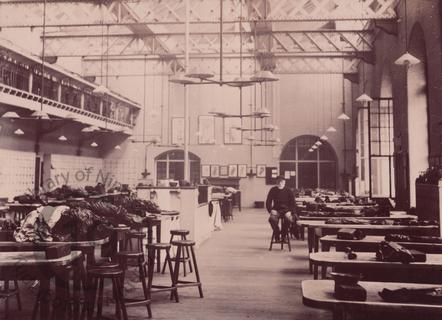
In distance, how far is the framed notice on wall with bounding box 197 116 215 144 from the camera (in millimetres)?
21797

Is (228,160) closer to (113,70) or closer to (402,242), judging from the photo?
(113,70)

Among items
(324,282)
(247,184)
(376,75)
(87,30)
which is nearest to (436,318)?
(324,282)

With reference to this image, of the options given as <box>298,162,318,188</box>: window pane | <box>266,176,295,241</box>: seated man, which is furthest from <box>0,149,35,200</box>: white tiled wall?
<box>298,162,318,188</box>: window pane

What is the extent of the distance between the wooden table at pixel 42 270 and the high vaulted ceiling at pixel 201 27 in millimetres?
4594

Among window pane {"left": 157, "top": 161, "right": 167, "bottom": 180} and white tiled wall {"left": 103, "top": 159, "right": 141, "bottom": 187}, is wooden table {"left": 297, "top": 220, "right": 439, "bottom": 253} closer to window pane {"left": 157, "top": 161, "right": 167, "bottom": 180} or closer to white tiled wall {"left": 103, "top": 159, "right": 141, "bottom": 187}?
window pane {"left": 157, "top": 161, "right": 167, "bottom": 180}

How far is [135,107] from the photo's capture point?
22266 millimetres

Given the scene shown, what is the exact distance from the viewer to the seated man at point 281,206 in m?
9.06

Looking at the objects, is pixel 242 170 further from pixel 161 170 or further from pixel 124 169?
pixel 124 169

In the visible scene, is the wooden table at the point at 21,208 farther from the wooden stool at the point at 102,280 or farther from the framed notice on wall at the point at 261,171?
the framed notice on wall at the point at 261,171

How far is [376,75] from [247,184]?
8292mm

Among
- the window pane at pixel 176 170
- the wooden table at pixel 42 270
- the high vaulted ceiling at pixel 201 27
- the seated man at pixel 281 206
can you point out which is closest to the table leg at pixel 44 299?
the wooden table at pixel 42 270

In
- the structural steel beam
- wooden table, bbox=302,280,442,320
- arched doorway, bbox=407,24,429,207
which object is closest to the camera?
wooden table, bbox=302,280,442,320

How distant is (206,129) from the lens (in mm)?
21844

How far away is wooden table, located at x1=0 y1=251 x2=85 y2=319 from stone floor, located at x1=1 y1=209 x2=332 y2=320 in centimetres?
88
